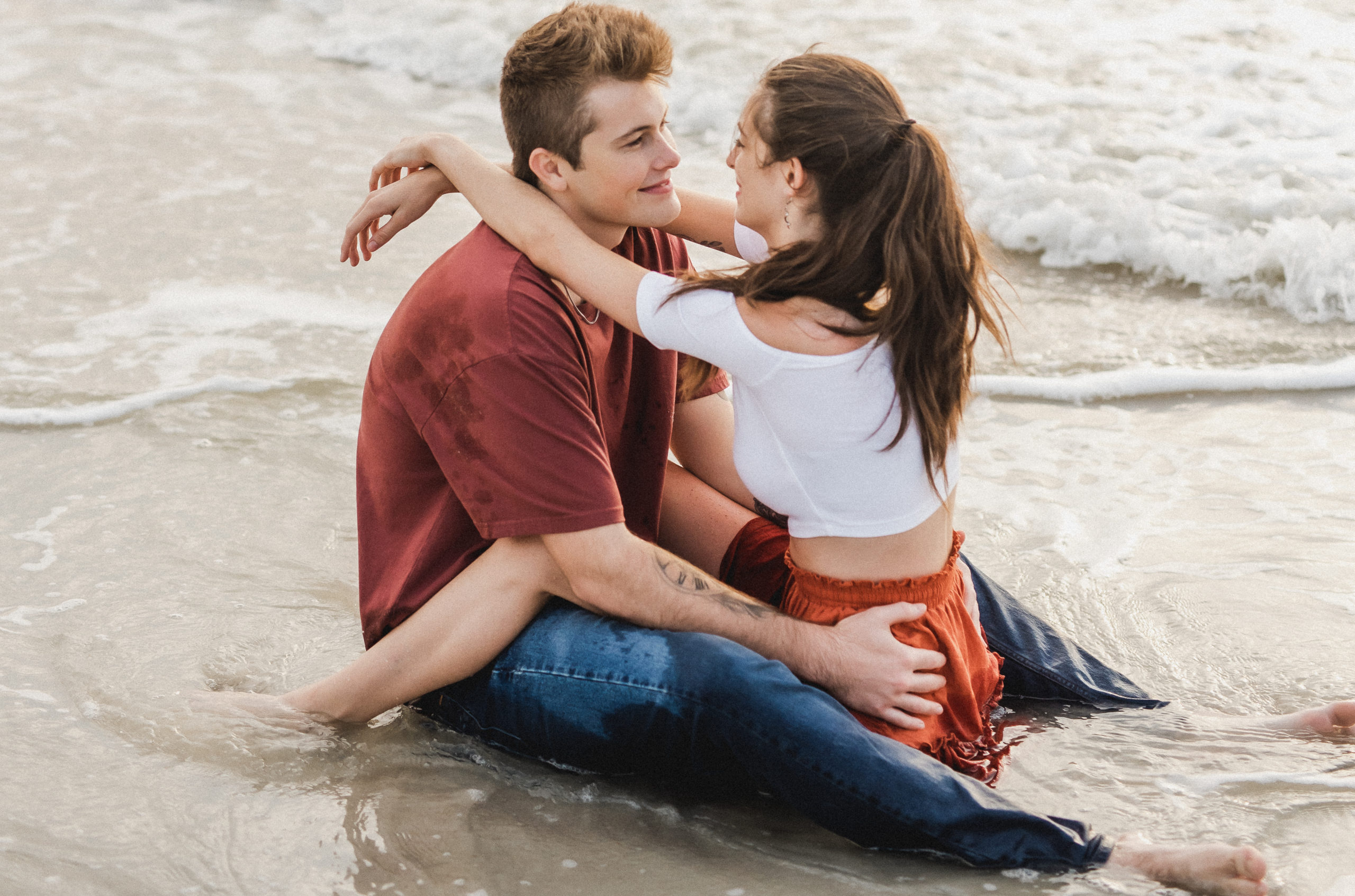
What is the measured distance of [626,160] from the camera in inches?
118

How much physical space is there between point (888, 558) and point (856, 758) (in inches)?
19.5

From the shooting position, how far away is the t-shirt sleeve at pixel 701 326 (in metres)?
2.68

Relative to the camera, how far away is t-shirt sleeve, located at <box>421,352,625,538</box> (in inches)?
108

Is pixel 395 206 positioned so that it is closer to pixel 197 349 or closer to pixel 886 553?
pixel 886 553

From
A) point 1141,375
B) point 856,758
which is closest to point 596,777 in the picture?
point 856,758

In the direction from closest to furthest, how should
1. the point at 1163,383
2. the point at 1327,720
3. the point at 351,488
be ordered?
the point at 1327,720, the point at 351,488, the point at 1163,383

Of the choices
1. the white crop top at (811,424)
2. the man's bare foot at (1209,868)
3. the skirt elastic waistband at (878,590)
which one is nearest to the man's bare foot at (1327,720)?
the man's bare foot at (1209,868)

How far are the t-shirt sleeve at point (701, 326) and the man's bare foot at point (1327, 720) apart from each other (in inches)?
62.5

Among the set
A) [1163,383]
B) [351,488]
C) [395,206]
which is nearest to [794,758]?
[395,206]

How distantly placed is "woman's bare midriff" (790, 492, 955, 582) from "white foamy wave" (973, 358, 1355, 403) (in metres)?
2.36

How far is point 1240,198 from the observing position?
7.14 metres

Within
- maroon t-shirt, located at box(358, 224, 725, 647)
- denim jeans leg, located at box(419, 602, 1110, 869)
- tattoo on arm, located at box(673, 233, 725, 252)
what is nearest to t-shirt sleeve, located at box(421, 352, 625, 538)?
maroon t-shirt, located at box(358, 224, 725, 647)

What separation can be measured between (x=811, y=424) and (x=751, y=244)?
0.72 metres

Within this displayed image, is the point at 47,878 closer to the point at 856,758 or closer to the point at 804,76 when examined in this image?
the point at 856,758
